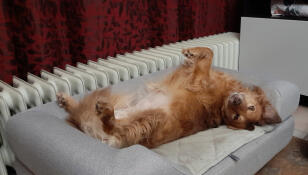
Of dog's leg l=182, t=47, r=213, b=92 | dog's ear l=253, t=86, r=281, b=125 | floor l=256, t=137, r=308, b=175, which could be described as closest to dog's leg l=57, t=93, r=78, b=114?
dog's leg l=182, t=47, r=213, b=92

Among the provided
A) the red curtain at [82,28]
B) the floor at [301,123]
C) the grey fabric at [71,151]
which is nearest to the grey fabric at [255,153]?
the grey fabric at [71,151]

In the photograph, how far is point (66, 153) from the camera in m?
0.93

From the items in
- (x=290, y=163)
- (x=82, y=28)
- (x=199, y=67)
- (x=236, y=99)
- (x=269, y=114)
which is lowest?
(x=290, y=163)

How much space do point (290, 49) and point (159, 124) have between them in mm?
1650

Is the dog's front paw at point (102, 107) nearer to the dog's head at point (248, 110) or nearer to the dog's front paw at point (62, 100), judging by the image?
the dog's front paw at point (62, 100)

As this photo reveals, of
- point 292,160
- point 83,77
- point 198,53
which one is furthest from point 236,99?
point 83,77

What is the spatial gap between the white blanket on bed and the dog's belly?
0.60ft

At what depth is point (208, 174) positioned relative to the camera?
3.65ft

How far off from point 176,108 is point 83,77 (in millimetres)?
632

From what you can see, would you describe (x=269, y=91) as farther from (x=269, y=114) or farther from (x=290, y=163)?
(x=290, y=163)

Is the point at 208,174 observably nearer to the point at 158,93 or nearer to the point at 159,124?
the point at 159,124

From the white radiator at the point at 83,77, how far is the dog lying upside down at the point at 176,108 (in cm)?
22

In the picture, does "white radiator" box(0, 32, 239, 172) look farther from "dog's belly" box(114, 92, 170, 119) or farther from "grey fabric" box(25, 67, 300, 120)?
"dog's belly" box(114, 92, 170, 119)

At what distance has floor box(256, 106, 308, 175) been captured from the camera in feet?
5.23
